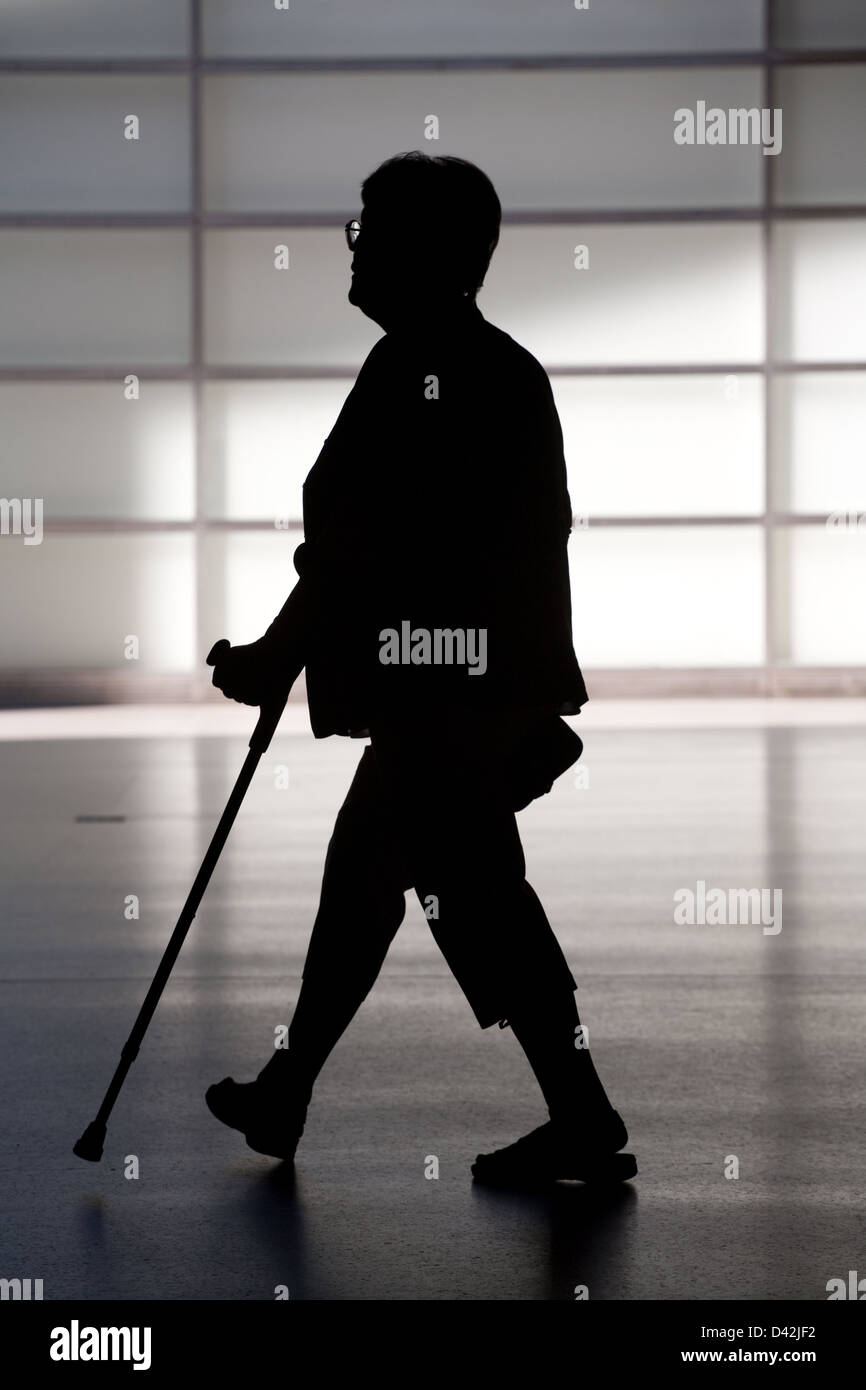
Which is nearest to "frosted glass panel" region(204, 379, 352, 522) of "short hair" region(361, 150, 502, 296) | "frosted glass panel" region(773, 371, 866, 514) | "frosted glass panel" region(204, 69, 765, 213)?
"frosted glass panel" region(204, 69, 765, 213)

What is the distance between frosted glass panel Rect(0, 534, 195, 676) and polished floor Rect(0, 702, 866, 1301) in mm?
10160

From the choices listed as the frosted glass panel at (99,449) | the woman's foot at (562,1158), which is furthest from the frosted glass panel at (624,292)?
the woman's foot at (562,1158)

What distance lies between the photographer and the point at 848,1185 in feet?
11.3

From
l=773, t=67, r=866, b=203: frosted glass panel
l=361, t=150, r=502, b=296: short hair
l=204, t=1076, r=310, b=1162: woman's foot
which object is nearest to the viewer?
l=361, t=150, r=502, b=296: short hair

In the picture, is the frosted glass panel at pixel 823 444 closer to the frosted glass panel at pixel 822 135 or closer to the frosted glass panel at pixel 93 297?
the frosted glass panel at pixel 822 135

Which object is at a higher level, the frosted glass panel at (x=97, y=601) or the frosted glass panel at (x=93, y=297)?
the frosted glass panel at (x=93, y=297)

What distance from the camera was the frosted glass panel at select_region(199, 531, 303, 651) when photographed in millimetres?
18656

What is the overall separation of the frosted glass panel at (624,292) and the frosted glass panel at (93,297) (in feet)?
9.98

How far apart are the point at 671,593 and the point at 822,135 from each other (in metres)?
4.52

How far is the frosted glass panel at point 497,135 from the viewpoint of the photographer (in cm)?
1841

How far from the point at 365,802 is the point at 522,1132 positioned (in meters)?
Answer: 0.80

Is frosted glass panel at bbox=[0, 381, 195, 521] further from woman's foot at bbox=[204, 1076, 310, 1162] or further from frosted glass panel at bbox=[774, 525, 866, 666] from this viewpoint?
woman's foot at bbox=[204, 1076, 310, 1162]
